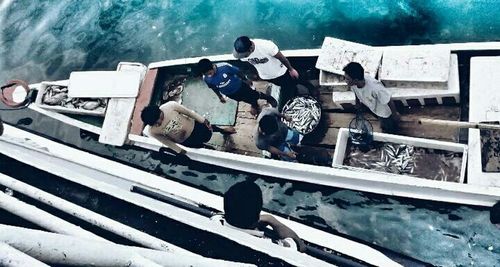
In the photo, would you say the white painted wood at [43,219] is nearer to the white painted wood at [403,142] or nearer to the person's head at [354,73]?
the person's head at [354,73]

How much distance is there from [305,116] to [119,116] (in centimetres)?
321

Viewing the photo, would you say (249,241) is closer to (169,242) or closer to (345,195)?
(169,242)

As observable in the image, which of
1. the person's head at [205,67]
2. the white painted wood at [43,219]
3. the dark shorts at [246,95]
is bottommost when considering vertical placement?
the white painted wood at [43,219]

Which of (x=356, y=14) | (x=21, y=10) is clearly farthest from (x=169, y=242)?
(x=21, y=10)

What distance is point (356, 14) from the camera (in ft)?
35.7

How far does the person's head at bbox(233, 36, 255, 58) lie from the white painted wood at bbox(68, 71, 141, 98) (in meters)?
2.84

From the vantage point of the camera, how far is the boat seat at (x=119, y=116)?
A: 9500 millimetres

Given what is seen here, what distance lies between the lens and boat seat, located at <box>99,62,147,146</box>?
9.50 metres

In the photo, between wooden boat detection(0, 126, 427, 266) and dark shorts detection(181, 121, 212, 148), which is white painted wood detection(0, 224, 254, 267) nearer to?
wooden boat detection(0, 126, 427, 266)

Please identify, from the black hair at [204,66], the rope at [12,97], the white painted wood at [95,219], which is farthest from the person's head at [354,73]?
the rope at [12,97]

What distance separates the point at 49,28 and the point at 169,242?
33.0ft

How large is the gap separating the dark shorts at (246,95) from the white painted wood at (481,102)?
288 cm

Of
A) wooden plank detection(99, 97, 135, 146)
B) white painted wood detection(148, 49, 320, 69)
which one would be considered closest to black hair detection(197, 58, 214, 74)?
white painted wood detection(148, 49, 320, 69)

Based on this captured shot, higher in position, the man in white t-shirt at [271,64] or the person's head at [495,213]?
the man in white t-shirt at [271,64]
